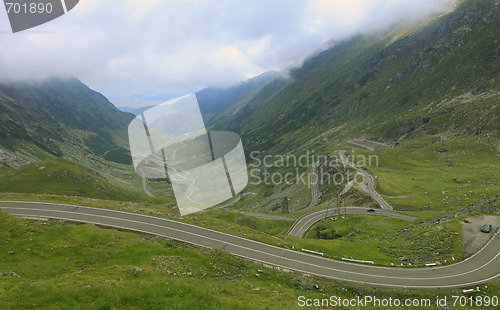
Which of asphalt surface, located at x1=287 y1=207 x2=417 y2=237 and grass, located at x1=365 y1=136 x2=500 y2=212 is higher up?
asphalt surface, located at x1=287 y1=207 x2=417 y2=237

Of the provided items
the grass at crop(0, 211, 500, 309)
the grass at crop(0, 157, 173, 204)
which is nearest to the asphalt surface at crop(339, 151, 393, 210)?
the grass at crop(0, 211, 500, 309)

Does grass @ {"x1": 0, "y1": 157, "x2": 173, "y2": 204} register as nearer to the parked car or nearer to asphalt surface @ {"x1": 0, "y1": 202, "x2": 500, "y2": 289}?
asphalt surface @ {"x1": 0, "y1": 202, "x2": 500, "y2": 289}

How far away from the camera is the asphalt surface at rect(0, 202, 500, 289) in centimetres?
3784

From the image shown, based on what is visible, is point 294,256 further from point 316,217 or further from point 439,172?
point 439,172

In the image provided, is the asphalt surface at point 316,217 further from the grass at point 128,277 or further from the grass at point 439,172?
the grass at point 128,277

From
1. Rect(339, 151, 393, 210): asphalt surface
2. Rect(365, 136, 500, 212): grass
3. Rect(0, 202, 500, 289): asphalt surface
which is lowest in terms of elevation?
Rect(365, 136, 500, 212): grass

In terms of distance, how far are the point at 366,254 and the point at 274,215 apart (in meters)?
66.5

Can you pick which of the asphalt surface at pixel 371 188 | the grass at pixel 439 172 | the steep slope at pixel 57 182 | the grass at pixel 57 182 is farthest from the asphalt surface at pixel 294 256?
the grass at pixel 57 182

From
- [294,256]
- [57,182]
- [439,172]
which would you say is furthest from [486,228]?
[57,182]

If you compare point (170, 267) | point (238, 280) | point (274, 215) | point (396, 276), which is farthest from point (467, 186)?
point (170, 267)

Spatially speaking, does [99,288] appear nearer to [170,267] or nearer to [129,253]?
[170,267]

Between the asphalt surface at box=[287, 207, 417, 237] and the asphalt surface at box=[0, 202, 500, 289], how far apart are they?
39.8 metres

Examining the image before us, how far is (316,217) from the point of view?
9788 cm

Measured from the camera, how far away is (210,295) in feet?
80.0
